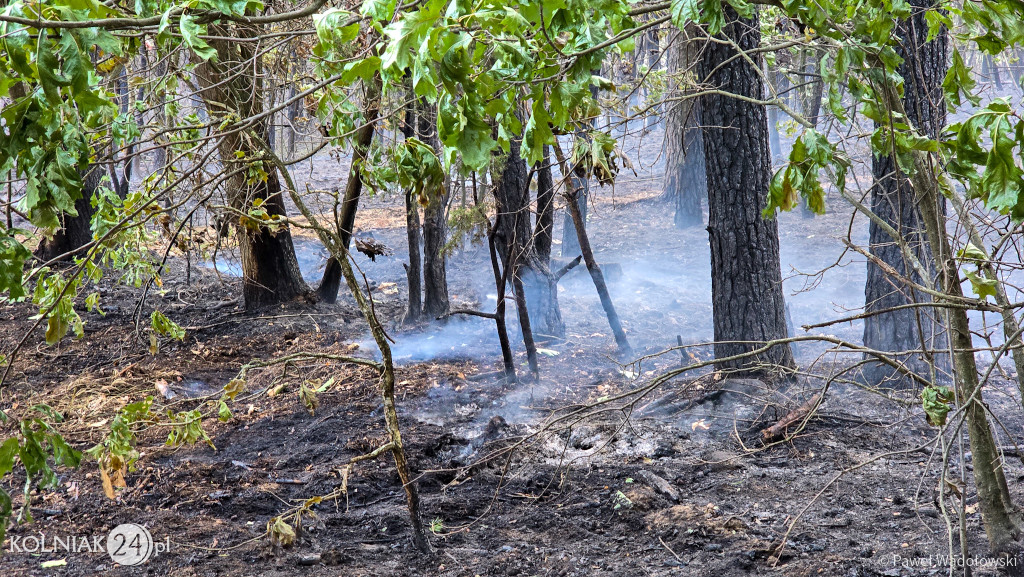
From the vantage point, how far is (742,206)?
592 cm

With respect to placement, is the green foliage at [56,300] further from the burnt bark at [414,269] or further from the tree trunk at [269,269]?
the tree trunk at [269,269]

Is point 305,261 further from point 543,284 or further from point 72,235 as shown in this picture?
point 543,284

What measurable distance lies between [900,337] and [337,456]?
537 centimetres

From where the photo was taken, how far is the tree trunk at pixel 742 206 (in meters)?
5.85

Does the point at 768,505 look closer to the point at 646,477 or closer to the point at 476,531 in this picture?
the point at 646,477

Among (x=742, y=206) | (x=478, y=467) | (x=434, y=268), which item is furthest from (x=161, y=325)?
(x=434, y=268)

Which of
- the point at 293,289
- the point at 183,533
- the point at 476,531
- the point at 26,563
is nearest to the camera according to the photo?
the point at 26,563

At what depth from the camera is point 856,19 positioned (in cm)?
226

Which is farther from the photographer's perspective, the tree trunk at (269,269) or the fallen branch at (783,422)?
the tree trunk at (269,269)

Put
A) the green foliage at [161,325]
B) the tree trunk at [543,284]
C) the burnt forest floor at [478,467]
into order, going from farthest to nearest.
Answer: the tree trunk at [543,284] < the green foliage at [161,325] < the burnt forest floor at [478,467]

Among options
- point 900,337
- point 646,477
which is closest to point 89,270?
point 646,477

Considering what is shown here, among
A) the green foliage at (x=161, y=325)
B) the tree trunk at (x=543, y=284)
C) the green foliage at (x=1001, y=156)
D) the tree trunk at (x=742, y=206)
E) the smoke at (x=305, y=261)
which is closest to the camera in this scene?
the green foliage at (x=1001, y=156)

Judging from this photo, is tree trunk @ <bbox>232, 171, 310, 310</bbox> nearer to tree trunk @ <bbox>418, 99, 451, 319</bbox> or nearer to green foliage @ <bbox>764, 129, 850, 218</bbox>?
tree trunk @ <bbox>418, 99, 451, 319</bbox>

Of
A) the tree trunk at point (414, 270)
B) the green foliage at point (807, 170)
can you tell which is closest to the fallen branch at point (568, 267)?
the tree trunk at point (414, 270)
